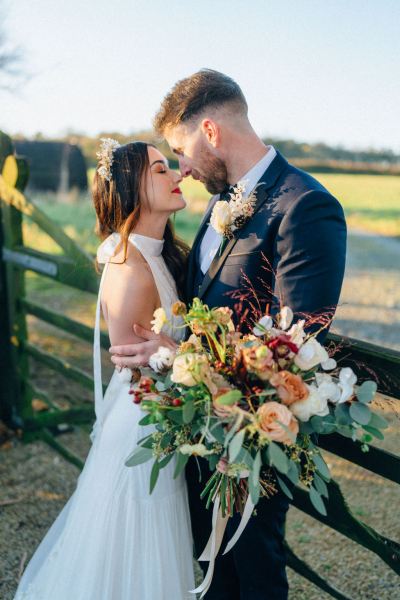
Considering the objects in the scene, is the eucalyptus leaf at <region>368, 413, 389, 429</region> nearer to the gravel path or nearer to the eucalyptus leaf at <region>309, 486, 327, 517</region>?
the eucalyptus leaf at <region>309, 486, 327, 517</region>

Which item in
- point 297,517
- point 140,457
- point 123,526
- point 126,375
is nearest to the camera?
point 140,457

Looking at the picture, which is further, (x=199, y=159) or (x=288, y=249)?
(x=199, y=159)

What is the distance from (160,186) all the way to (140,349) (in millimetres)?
789

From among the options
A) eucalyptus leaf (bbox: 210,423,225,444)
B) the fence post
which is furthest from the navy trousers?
the fence post

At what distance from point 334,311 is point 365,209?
23.5 meters

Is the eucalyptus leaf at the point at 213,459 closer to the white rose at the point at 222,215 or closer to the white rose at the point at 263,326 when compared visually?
the white rose at the point at 263,326

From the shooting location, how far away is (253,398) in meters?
1.78

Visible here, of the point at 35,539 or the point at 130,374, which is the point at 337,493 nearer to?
the point at 130,374

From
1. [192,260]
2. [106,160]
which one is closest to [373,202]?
[192,260]

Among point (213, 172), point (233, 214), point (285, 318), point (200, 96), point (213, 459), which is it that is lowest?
point (213, 459)

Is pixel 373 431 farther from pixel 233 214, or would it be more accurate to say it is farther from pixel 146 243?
pixel 146 243

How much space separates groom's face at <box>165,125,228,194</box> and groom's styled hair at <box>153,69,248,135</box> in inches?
2.7

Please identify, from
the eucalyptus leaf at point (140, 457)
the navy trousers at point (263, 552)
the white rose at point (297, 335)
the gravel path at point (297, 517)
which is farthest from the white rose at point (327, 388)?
the gravel path at point (297, 517)

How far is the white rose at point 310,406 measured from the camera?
1.70 meters
